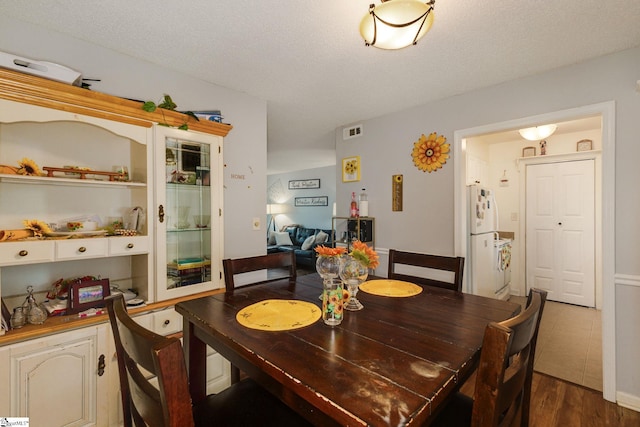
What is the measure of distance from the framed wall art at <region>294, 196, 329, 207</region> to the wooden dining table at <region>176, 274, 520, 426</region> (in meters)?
Result: 5.16

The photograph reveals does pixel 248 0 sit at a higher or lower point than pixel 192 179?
higher

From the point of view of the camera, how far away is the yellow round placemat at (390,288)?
1.50m

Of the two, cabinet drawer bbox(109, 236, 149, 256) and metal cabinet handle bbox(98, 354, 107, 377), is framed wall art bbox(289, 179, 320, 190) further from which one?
metal cabinet handle bbox(98, 354, 107, 377)

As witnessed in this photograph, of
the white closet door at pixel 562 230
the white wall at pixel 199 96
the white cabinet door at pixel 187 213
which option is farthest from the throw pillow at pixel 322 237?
the white cabinet door at pixel 187 213

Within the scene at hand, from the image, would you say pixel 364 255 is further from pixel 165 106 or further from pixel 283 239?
pixel 283 239

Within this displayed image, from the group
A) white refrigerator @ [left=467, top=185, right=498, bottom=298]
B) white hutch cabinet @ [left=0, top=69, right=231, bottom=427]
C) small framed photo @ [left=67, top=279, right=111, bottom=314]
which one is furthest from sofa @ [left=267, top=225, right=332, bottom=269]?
small framed photo @ [left=67, top=279, right=111, bottom=314]

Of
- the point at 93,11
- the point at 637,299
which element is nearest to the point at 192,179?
the point at 93,11

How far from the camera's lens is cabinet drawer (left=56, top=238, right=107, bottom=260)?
147 cm

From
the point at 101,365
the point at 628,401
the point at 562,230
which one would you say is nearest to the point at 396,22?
the point at 101,365

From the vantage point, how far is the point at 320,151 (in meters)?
5.01

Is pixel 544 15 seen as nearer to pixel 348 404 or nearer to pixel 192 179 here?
pixel 348 404

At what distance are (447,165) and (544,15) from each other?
1304 mm

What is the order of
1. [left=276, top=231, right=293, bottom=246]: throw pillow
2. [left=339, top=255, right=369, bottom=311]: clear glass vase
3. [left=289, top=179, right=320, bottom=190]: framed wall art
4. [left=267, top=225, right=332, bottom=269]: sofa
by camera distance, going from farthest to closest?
[left=289, top=179, right=320, bottom=190]: framed wall art, [left=276, top=231, right=293, bottom=246]: throw pillow, [left=267, top=225, right=332, bottom=269]: sofa, [left=339, top=255, right=369, bottom=311]: clear glass vase

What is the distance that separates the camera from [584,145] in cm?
362
